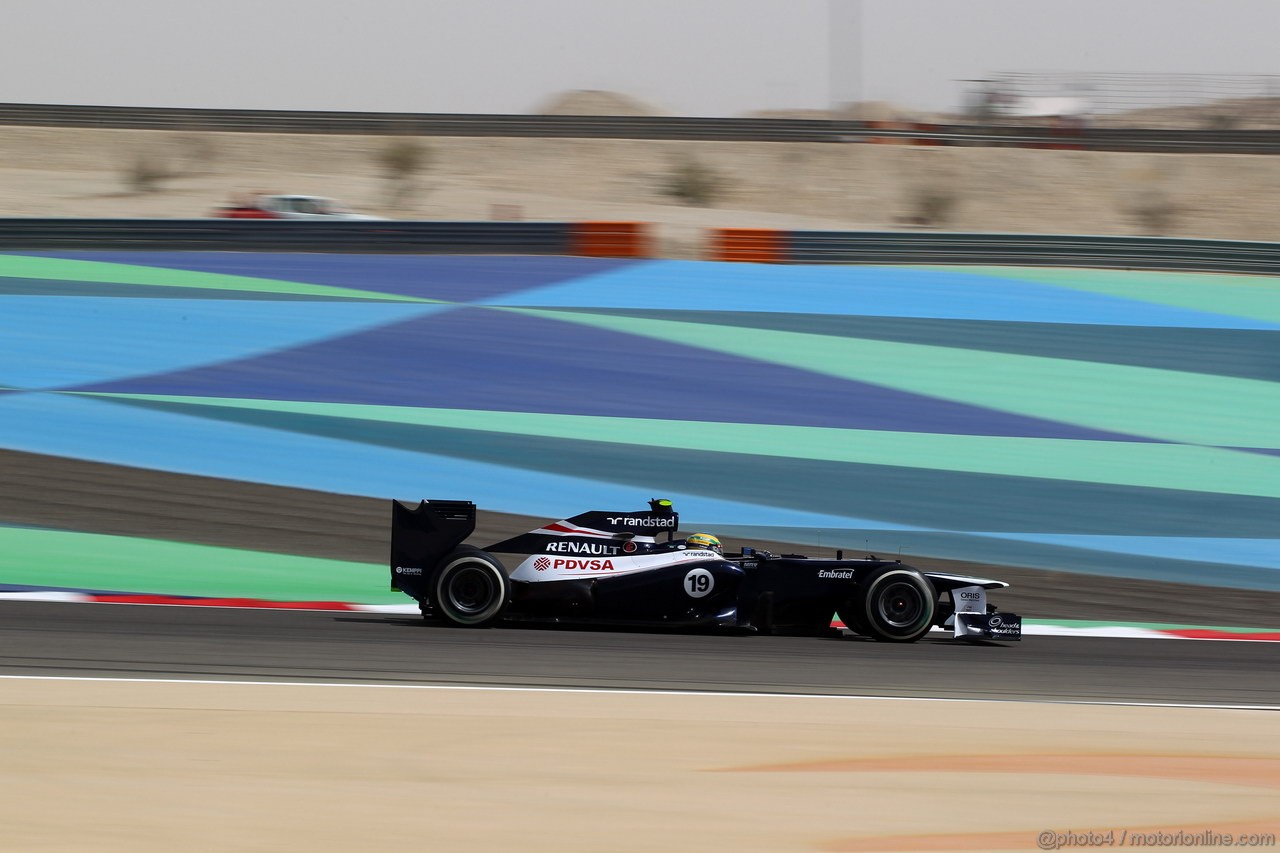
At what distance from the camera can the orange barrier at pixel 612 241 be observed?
1697 cm

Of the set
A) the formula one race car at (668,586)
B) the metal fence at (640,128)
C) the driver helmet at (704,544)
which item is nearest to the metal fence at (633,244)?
the driver helmet at (704,544)

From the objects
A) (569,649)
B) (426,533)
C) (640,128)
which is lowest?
(569,649)

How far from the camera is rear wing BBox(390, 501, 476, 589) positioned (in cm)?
933

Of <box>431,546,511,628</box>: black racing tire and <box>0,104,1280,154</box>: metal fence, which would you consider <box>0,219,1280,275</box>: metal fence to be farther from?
<box>0,104,1280,154</box>: metal fence

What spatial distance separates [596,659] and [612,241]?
9.61m

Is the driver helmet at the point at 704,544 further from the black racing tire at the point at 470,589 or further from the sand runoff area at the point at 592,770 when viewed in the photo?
the sand runoff area at the point at 592,770

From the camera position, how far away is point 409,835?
4539 millimetres

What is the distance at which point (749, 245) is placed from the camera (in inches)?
666

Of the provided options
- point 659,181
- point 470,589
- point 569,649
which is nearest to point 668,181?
point 659,181

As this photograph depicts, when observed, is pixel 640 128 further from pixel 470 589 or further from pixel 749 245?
pixel 470 589

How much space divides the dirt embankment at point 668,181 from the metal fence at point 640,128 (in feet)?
1.09

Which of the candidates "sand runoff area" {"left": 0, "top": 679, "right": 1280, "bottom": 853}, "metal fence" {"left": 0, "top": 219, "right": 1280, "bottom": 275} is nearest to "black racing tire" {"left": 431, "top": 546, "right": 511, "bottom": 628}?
"sand runoff area" {"left": 0, "top": 679, "right": 1280, "bottom": 853}

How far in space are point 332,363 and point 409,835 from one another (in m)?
10.4

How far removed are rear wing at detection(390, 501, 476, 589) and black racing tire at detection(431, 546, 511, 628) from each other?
0.10 m
